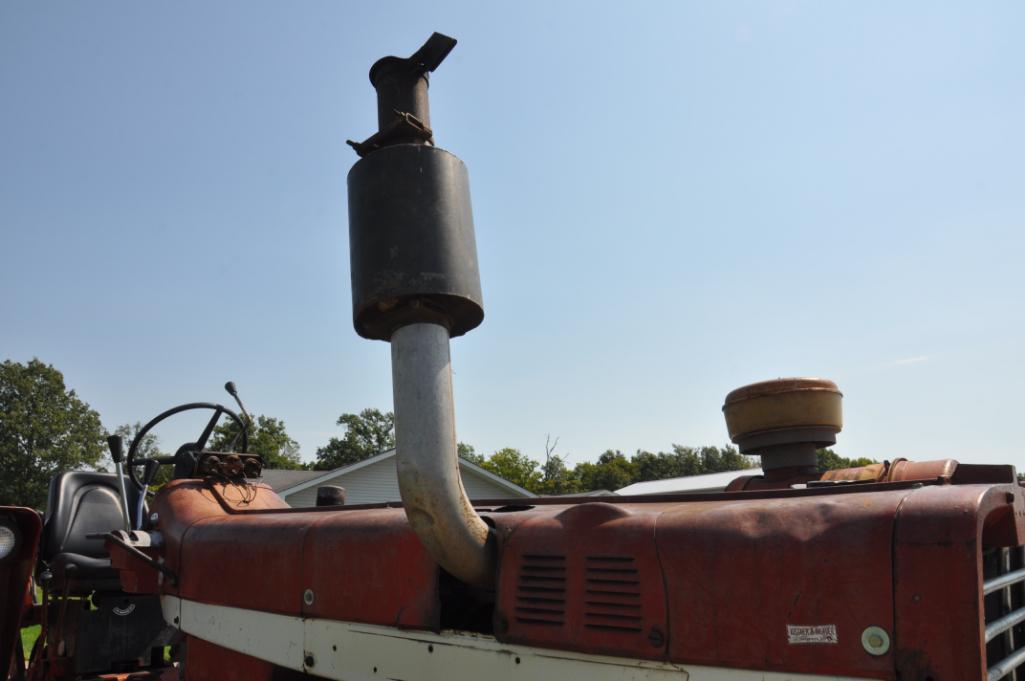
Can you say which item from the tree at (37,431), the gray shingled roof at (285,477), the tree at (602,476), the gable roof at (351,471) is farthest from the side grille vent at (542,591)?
the tree at (37,431)

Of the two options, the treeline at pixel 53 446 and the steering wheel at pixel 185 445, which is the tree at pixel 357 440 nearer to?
the treeline at pixel 53 446

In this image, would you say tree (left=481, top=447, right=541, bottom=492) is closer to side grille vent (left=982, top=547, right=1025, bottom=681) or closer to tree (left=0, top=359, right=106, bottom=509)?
tree (left=0, top=359, right=106, bottom=509)

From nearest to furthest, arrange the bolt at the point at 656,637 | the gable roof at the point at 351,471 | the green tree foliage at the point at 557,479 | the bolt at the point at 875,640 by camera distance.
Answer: the bolt at the point at 875,640
the bolt at the point at 656,637
the gable roof at the point at 351,471
the green tree foliage at the point at 557,479

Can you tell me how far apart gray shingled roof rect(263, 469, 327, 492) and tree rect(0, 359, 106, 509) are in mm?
32920

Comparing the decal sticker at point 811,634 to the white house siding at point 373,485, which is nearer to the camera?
the decal sticker at point 811,634

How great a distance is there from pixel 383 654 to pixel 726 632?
1050 mm

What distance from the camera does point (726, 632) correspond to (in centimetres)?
160

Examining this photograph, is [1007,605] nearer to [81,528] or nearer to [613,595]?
[613,595]

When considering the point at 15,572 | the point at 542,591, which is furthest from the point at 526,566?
the point at 15,572

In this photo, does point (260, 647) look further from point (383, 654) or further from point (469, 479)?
point (469, 479)

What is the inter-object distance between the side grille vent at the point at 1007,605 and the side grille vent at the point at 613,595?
80 centimetres

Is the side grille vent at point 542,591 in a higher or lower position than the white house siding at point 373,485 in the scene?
lower

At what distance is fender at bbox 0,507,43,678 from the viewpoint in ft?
13.2

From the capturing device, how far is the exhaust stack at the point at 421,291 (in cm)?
186
